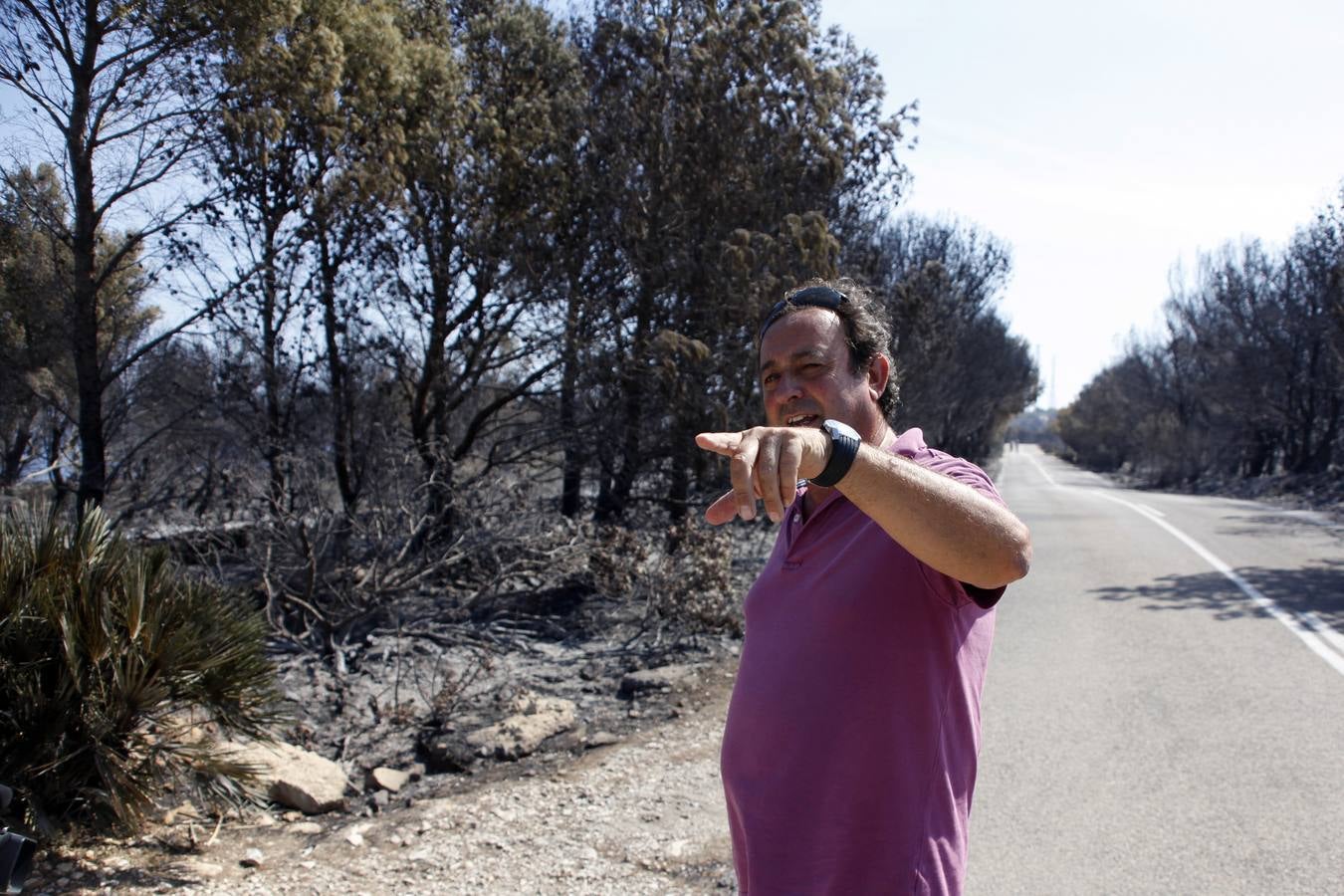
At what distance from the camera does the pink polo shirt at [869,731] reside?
173 centimetres

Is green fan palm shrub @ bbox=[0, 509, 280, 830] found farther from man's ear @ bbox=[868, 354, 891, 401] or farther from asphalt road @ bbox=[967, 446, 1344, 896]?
man's ear @ bbox=[868, 354, 891, 401]

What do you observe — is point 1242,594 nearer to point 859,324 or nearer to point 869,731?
point 859,324

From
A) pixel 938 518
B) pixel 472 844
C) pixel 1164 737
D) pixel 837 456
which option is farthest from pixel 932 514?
pixel 1164 737

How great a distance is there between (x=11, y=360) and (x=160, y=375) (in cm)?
140

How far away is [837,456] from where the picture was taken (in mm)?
1543

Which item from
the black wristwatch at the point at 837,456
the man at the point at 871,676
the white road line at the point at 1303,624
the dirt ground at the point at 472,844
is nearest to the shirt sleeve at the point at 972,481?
the man at the point at 871,676

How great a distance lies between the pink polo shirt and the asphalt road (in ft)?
8.39

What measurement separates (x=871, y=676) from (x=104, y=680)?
349 centimetres

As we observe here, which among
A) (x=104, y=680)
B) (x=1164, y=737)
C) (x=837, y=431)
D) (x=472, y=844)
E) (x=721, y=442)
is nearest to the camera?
(x=721, y=442)

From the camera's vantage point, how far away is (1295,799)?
4816 millimetres

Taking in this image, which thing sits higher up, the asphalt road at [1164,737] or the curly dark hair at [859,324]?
the curly dark hair at [859,324]

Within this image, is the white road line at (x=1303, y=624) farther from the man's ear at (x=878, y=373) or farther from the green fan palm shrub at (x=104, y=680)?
the green fan palm shrub at (x=104, y=680)

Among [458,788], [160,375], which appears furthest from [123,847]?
[160,375]

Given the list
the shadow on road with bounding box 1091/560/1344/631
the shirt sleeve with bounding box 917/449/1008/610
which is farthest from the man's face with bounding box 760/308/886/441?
the shadow on road with bounding box 1091/560/1344/631
